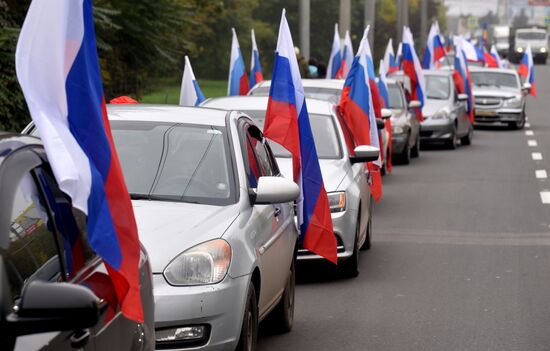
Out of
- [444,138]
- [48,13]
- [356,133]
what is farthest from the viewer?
[444,138]

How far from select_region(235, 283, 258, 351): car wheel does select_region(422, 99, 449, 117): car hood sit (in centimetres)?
1864

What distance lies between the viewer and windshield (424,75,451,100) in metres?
26.4

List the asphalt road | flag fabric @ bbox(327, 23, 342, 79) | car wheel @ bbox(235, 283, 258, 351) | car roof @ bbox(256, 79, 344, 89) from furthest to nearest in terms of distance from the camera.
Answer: flag fabric @ bbox(327, 23, 342, 79), car roof @ bbox(256, 79, 344, 89), the asphalt road, car wheel @ bbox(235, 283, 258, 351)

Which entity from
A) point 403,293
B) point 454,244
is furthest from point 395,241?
point 403,293

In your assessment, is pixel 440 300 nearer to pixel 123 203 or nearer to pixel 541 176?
pixel 123 203

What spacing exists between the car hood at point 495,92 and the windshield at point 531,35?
68814 millimetres

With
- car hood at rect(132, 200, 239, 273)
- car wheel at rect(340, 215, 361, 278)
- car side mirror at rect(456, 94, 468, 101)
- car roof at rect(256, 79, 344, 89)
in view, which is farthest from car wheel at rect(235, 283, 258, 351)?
car side mirror at rect(456, 94, 468, 101)

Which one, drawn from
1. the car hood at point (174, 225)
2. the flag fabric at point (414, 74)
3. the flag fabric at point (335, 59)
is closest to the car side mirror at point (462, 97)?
the flag fabric at point (414, 74)

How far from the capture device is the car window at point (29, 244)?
154 inches

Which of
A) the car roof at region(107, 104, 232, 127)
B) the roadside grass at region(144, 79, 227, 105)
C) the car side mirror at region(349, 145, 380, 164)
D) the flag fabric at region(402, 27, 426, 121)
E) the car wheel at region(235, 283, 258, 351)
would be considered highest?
the car roof at region(107, 104, 232, 127)

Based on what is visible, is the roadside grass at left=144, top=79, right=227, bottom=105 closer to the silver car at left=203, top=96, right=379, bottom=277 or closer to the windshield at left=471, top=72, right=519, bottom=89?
the windshield at left=471, top=72, right=519, bottom=89

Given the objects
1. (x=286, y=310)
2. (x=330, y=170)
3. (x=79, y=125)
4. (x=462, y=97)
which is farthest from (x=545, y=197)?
(x=79, y=125)

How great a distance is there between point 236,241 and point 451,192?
1144cm

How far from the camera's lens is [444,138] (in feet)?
84.7
